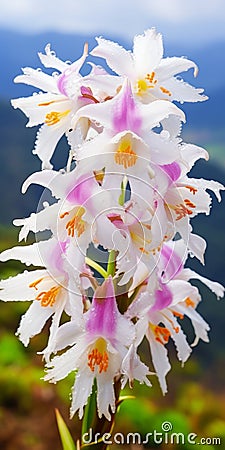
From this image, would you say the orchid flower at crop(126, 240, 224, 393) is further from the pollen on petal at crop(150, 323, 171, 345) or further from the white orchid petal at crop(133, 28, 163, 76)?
the white orchid petal at crop(133, 28, 163, 76)

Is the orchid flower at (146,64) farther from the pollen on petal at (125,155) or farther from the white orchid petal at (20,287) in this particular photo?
the white orchid petal at (20,287)

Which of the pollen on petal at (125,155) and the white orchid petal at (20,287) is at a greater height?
the pollen on petal at (125,155)

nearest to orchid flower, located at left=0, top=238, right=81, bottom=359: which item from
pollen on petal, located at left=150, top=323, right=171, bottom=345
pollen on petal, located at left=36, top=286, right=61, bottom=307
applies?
pollen on petal, located at left=36, top=286, right=61, bottom=307

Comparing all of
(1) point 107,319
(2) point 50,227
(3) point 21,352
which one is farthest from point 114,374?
(3) point 21,352

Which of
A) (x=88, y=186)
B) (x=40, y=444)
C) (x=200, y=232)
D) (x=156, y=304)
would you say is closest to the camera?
(x=88, y=186)

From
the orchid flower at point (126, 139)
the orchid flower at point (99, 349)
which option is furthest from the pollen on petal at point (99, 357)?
the orchid flower at point (126, 139)

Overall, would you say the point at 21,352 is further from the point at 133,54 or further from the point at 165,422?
the point at 133,54

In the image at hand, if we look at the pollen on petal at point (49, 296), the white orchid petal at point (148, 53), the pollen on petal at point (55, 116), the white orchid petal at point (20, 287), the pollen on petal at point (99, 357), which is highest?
the white orchid petal at point (148, 53)

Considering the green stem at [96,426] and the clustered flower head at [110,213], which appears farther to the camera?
the green stem at [96,426]
